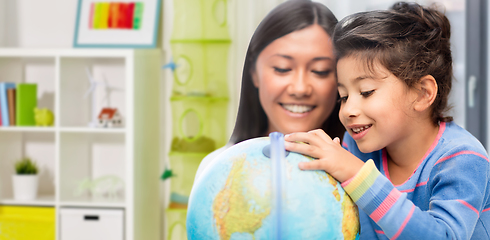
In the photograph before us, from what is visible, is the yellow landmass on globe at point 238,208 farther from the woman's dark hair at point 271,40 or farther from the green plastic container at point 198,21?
the green plastic container at point 198,21

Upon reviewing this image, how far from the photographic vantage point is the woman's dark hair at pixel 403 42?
0.88 m

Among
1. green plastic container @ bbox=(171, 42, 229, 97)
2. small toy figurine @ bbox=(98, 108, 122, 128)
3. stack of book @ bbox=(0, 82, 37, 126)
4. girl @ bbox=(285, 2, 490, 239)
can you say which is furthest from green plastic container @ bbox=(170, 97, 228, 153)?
girl @ bbox=(285, 2, 490, 239)

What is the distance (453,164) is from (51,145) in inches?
101

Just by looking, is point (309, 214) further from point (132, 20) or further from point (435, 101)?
point (132, 20)

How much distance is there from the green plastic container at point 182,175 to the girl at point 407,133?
5.14 ft

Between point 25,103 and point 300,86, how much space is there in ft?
6.25

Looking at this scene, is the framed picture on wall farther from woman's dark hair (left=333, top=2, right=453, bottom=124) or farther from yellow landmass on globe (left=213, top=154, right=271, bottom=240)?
yellow landmass on globe (left=213, top=154, right=271, bottom=240)

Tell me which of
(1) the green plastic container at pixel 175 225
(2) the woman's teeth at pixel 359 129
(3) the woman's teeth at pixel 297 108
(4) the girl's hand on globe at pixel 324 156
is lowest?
(1) the green plastic container at pixel 175 225

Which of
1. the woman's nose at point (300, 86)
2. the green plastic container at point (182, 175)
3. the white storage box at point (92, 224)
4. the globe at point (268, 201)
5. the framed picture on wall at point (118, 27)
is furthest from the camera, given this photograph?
the framed picture on wall at point (118, 27)

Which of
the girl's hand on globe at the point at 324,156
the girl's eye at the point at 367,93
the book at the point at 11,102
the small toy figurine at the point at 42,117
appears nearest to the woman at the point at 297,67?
the girl's eye at the point at 367,93

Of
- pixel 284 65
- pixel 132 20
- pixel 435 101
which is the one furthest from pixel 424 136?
pixel 132 20

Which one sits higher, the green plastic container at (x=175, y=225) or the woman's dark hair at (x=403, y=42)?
the woman's dark hair at (x=403, y=42)

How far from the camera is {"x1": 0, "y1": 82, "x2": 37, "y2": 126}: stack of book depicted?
2.36 m

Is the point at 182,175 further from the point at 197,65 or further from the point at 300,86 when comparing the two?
the point at 300,86
